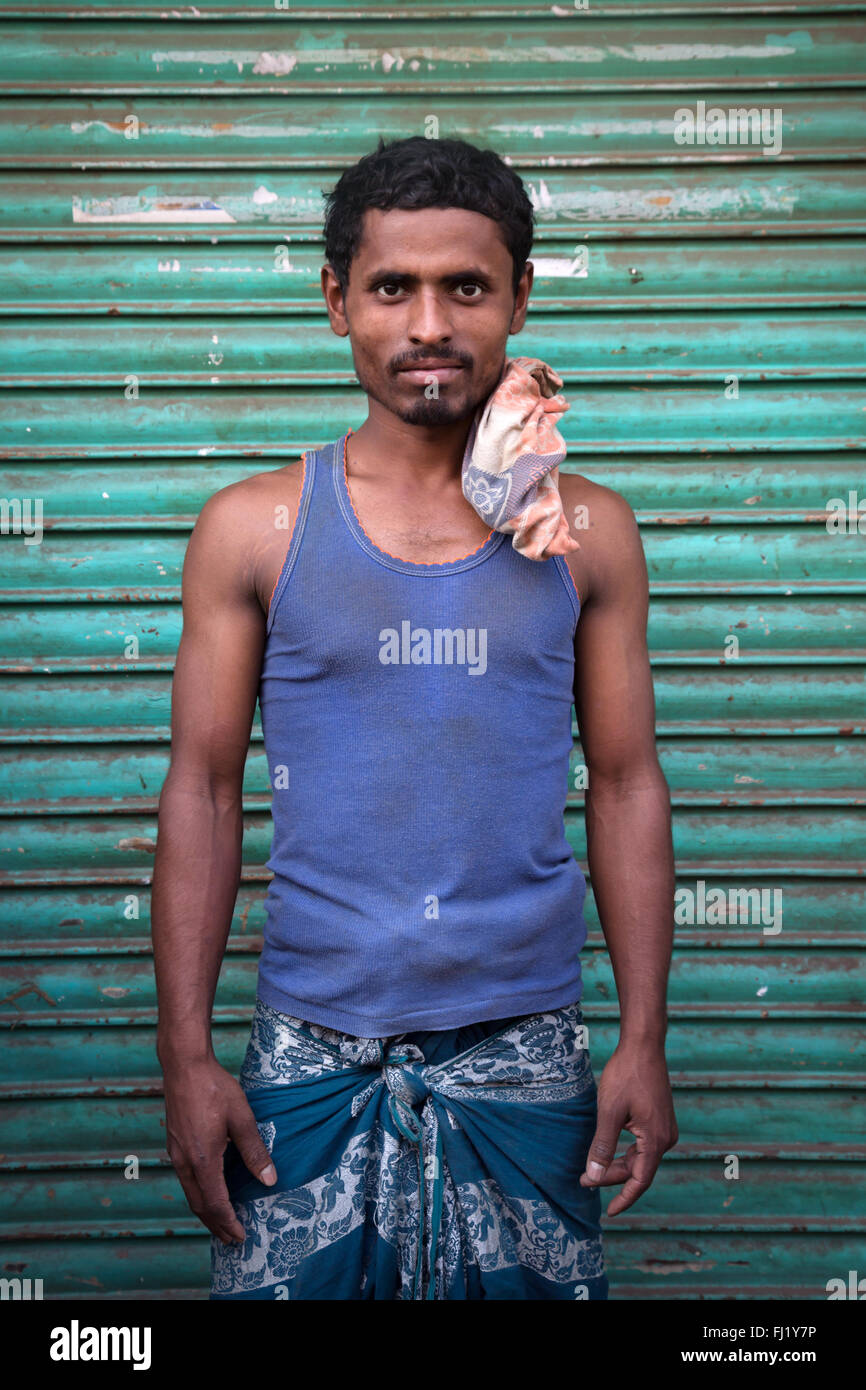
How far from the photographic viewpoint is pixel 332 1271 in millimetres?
2014

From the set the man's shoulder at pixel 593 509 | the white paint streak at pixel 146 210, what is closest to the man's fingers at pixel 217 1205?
the man's shoulder at pixel 593 509

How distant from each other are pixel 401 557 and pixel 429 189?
710mm

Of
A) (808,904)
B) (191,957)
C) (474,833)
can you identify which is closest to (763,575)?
(808,904)

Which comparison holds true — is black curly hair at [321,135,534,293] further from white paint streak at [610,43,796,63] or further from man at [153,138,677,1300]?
white paint streak at [610,43,796,63]

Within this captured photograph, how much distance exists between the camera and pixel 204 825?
2156 mm

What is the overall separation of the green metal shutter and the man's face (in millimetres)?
1288

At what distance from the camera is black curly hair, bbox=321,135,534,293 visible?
2.08 m

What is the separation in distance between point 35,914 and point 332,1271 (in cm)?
177

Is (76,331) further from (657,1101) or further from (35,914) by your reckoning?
(657,1101)

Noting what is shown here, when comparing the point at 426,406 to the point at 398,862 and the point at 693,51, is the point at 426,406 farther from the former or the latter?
A: the point at 693,51

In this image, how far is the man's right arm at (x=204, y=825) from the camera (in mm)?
2066

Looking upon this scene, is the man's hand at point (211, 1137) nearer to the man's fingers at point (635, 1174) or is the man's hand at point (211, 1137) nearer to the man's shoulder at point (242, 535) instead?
the man's fingers at point (635, 1174)

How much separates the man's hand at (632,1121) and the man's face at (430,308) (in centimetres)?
137

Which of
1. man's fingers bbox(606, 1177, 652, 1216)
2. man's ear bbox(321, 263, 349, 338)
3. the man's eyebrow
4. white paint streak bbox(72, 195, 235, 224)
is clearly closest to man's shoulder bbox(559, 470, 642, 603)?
the man's eyebrow
